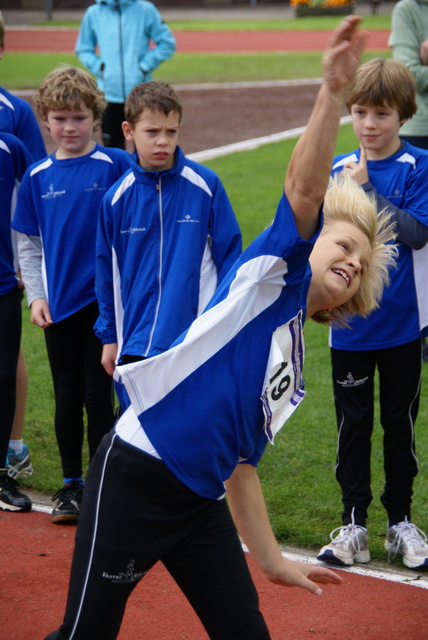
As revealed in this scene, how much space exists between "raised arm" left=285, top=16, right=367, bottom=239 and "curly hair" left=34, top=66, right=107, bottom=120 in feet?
8.98

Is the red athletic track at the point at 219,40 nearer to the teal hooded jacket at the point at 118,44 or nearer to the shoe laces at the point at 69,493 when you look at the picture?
the teal hooded jacket at the point at 118,44

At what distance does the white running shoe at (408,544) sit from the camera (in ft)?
14.0

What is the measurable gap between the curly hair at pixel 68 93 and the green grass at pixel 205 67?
1825 cm

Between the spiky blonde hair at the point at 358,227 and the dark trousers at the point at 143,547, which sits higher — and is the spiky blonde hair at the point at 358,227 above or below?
above

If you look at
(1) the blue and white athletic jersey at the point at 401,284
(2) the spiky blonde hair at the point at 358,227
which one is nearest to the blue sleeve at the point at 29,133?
(1) the blue and white athletic jersey at the point at 401,284

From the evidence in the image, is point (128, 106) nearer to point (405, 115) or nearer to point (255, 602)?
point (405, 115)

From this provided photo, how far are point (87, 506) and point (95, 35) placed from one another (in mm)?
10294

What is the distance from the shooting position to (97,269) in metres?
4.55

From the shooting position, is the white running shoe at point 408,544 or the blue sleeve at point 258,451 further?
the white running shoe at point 408,544

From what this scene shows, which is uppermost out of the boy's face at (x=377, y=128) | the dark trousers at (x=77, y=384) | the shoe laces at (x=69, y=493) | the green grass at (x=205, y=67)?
the boy's face at (x=377, y=128)

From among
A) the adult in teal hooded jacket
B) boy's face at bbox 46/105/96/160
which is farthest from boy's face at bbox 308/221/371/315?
the adult in teal hooded jacket

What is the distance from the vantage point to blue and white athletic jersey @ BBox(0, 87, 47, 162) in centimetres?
522

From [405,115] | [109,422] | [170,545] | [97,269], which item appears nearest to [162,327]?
[97,269]

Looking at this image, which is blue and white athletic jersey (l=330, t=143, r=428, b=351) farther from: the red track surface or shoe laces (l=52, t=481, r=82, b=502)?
shoe laces (l=52, t=481, r=82, b=502)
